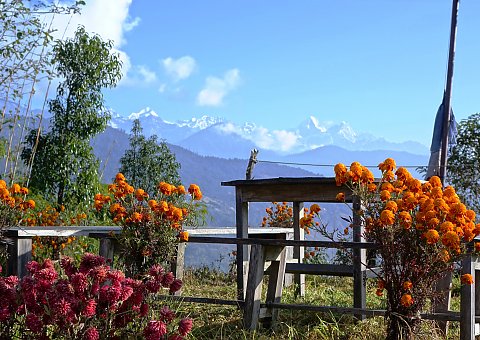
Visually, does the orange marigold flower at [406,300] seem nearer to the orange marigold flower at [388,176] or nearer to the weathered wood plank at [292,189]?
the orange marigold flower at [388,176]

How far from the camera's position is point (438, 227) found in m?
3.92

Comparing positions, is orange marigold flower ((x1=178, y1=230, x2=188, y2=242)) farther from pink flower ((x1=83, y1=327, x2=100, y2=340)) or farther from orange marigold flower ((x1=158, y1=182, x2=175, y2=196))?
pink flower ((x1=83, y1=327, x2=100, y2=340))

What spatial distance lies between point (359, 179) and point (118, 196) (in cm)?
179

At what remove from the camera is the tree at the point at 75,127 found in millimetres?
9297

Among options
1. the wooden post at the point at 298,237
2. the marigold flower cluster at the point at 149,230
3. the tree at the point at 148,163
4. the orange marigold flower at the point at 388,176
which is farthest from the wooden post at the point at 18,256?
the tree at the point at 148,163

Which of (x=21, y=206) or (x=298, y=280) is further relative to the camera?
(x=298, y=280)

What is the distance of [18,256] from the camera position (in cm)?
532

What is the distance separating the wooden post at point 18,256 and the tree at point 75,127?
384 centimetres

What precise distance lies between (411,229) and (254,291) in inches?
48.4

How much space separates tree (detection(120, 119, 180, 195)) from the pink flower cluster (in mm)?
11235

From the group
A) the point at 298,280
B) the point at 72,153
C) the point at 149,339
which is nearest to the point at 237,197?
the point at 298,280

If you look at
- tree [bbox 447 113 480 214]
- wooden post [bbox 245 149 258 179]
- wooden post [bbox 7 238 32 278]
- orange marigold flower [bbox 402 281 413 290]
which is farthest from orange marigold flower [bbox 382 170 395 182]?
tree [bbox 447 113 480 214]

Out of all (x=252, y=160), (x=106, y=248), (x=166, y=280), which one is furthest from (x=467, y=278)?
(x=252, y=160)

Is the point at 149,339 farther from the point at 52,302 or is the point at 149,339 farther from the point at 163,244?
the point at 163,244
